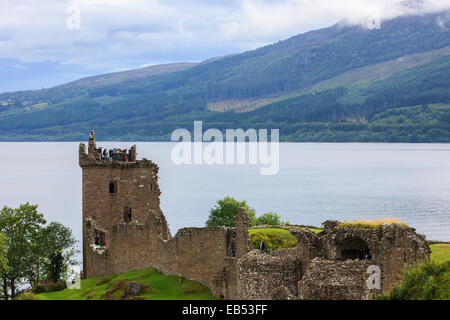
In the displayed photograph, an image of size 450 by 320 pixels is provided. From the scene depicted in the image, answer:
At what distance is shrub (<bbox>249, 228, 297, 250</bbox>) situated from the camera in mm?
42938

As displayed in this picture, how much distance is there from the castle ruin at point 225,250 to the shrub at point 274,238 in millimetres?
1244

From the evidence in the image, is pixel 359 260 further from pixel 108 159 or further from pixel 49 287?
pixel 108 159

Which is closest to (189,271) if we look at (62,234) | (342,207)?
(62,234)

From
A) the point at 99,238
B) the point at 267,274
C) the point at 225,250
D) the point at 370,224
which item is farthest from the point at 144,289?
the point at 370,224

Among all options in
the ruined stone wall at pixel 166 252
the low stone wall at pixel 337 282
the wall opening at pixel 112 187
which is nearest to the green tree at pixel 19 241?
the wall opening at pixel 112 187

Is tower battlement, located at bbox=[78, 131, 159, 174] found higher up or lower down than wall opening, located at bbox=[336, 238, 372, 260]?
higher up

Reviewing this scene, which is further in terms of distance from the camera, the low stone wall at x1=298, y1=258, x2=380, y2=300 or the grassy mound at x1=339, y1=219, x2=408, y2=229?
the grassy mound at x1=339, y1=219, x2=408, y2=229

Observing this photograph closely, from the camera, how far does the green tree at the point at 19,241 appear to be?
208ft

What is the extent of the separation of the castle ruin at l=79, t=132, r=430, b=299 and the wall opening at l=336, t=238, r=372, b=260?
0.04 metres

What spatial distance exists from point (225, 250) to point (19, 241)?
94.8 ft

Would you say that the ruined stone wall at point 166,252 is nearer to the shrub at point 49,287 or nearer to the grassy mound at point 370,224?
the shrub at point 49,287

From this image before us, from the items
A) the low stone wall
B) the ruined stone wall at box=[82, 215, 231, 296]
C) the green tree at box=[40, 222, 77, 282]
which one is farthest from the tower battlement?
the low stone wall

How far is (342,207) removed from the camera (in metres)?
166

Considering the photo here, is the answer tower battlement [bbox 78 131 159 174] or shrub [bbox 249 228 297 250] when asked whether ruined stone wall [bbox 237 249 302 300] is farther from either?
tower battlement [bbox 78 131 159 174]
